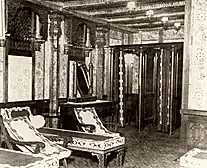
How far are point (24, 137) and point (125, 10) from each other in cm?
436

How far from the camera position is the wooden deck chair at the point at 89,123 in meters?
6.29

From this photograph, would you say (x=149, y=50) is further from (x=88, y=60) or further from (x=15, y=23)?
(x=15, y=23)

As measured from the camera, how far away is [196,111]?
4.41m

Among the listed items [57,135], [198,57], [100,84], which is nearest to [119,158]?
[57,135]

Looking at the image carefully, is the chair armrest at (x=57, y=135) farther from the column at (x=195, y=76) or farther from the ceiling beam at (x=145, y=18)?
the ceiling beam at (x=145, y=18)

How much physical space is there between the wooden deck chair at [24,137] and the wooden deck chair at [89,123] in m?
1.01

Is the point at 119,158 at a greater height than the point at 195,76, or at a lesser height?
lesser

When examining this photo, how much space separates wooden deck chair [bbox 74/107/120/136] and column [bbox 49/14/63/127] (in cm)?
84

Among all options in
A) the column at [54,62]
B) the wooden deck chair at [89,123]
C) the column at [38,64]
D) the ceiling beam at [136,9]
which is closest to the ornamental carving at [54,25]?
the column at [54,62]

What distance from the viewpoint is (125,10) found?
8.03m

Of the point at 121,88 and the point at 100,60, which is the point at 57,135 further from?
the point at 121,88

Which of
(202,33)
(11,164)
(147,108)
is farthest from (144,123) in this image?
(11,164)

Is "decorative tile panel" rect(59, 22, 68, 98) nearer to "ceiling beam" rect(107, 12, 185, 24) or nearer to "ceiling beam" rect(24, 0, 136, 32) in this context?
"ceiling beam" rect(24, 0, 136, 32)

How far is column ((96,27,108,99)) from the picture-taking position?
9359 mm
